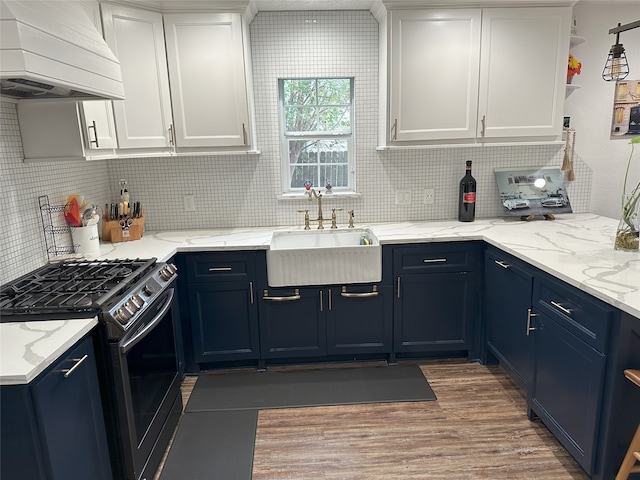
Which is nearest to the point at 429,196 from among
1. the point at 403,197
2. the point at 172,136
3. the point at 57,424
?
the point at 403,197

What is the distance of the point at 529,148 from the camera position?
3199 millimetres

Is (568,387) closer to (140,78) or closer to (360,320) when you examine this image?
(360,320)

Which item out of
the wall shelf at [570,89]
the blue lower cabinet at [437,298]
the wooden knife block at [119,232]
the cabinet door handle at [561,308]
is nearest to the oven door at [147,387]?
the wooden knife block at [119,232]

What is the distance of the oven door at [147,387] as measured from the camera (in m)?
1.69

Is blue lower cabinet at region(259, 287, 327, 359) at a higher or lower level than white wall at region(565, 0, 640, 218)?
lower

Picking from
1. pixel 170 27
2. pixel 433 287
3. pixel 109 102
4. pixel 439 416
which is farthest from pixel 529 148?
pixel 109 102

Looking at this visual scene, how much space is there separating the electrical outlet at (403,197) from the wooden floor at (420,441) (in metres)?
1.31

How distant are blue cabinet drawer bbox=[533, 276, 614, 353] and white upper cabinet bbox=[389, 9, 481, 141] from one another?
4.01 feet

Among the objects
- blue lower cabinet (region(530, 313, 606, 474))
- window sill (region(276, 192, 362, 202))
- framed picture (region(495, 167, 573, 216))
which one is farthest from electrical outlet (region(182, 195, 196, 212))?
blue lower cabinet (region(530, 313, 606, 474))

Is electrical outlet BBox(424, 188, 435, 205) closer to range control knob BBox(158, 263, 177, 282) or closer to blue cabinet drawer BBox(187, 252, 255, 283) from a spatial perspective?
blue cabinet drawer BBox(187, 252, 255, 283)

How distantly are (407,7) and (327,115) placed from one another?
0.87 metres

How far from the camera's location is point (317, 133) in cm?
319

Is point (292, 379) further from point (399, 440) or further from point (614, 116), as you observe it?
point (614, 116)

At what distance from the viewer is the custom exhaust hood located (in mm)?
1391
